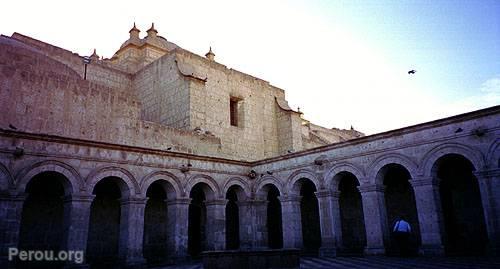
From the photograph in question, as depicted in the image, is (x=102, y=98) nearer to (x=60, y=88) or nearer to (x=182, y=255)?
(x=60, y=88)

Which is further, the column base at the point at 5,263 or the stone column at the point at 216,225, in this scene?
the stone column at the point at 216,225

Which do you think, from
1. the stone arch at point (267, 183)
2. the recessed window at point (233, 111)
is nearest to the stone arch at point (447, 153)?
the stone arch at point (267, 183)

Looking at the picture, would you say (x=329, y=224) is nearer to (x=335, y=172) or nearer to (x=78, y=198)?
(x=335, y=172)

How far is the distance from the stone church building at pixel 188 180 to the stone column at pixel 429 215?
0.10 ft

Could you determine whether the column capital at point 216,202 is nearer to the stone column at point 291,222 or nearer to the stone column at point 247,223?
the stone column at point 247,223

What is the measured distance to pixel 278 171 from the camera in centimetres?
1495

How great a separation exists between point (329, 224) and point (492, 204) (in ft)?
16.3

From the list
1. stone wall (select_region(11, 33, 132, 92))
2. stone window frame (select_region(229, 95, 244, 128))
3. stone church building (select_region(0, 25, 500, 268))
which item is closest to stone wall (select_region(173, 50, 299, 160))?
stone window frame (select_region(229, 95, 244, 128))

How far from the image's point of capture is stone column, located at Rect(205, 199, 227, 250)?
13992 mm

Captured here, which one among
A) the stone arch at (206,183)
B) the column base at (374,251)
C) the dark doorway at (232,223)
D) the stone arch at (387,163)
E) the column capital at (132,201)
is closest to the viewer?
the stone arch at (387,163)

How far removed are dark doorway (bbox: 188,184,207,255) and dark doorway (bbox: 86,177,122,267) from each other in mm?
3197

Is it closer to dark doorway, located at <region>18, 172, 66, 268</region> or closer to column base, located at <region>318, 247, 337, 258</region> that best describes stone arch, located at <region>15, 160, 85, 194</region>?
dark doorway, located at <region>18, 172, 66, 268</region>

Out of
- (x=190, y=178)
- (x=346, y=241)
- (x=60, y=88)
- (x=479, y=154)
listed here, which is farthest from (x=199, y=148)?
(x=479, y=154)

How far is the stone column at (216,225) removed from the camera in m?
14.0
